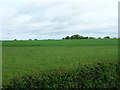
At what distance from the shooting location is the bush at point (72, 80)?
461 centimetres

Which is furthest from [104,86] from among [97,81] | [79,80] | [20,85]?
[20,85]

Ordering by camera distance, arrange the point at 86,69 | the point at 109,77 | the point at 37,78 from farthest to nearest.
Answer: the point at 86,69 < the point at 109,77 < the point at 37,78

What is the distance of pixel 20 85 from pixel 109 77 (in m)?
2.72

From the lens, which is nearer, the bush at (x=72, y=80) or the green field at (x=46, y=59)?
the bush at (x=72, y=80)

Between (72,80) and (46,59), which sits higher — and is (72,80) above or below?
below

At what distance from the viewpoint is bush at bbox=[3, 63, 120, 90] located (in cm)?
461

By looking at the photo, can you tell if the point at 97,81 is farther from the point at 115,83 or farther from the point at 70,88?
the point at 70,88

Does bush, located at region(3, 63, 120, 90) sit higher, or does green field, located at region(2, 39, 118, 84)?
green field, located at region(2, 39, 118, 84)

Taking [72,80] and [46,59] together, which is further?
[46,59]

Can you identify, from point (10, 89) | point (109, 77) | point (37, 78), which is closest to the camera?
point (10, 89)

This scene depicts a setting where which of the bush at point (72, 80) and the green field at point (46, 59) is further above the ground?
the green field at point (46, 59)

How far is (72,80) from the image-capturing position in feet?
16.2

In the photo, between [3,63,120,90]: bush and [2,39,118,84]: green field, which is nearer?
[3,63,120,90]: bush

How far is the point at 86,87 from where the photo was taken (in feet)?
15.5
